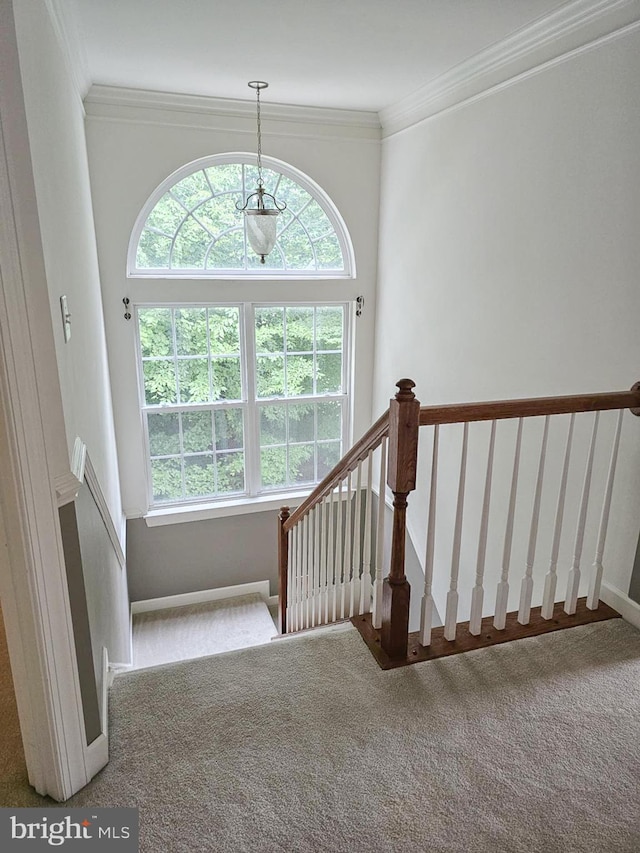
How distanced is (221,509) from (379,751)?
339cm

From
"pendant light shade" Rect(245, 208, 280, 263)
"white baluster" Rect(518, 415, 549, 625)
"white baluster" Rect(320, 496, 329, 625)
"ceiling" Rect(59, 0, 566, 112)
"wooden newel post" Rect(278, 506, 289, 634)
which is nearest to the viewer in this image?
"white baluster" Rect(518, 415, 549, 625)

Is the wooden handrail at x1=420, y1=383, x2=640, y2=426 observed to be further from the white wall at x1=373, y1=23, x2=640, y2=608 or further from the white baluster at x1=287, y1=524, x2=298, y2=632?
the white baluster at x1=287, y1=524, x2=298, y2=632

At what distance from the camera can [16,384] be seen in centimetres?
130

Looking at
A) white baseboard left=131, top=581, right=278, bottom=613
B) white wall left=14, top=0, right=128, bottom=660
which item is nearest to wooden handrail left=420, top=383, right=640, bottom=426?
white wall left=14, top=0, right=128, bottom=660

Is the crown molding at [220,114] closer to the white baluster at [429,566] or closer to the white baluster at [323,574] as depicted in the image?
the white baluster at [323,574]

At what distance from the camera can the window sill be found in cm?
477

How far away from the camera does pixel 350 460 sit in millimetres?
2336

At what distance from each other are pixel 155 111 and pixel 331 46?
158 cm

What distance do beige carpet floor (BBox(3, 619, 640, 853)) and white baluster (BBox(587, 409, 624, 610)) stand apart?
19 centimetres

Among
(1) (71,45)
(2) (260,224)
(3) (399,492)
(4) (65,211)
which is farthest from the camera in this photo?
(2) (260,224)

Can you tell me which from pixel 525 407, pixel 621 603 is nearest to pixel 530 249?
pixel 525 407

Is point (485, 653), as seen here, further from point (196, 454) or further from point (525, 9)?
point (196, 454)

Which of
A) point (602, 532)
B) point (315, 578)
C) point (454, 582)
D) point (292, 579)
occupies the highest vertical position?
point (602, 532)

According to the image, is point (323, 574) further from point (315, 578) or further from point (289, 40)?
point (289, 40)
